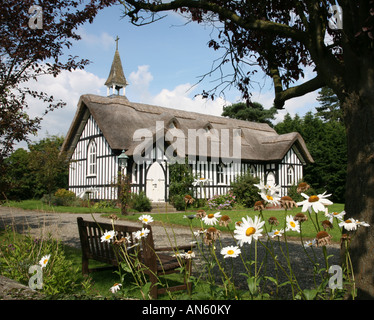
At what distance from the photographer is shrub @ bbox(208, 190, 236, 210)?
18938 millimetres

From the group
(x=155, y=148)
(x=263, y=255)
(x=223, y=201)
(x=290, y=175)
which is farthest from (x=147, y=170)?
(x=263, y=255)

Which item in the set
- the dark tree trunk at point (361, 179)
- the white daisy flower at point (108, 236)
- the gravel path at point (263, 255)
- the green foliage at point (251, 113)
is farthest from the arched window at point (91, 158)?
the green foliage at point (251, 113)

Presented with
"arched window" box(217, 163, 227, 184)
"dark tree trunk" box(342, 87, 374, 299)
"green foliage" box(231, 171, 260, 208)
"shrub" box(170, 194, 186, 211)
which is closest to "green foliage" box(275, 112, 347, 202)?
"green foliage" box(231, 171, 260, 208)

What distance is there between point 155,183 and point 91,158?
18.0 feet

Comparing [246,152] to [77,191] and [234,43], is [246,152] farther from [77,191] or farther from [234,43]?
[234,43]

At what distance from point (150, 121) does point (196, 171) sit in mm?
4648

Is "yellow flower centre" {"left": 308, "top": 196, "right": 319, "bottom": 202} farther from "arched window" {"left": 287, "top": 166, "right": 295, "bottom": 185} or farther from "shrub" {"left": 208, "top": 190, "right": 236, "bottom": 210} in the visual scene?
"arched window" {"left": 287, "top": 166, "right": 295, "bottom": 185}

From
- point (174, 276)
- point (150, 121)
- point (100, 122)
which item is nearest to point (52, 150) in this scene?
point (100, 122)

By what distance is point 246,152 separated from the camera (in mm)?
23203

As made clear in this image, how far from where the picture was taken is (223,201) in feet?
64.4

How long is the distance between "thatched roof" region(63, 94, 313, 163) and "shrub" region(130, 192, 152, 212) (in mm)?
2425

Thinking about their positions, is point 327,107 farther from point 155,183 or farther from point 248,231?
point 248,231

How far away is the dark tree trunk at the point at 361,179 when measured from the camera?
3.01 m
